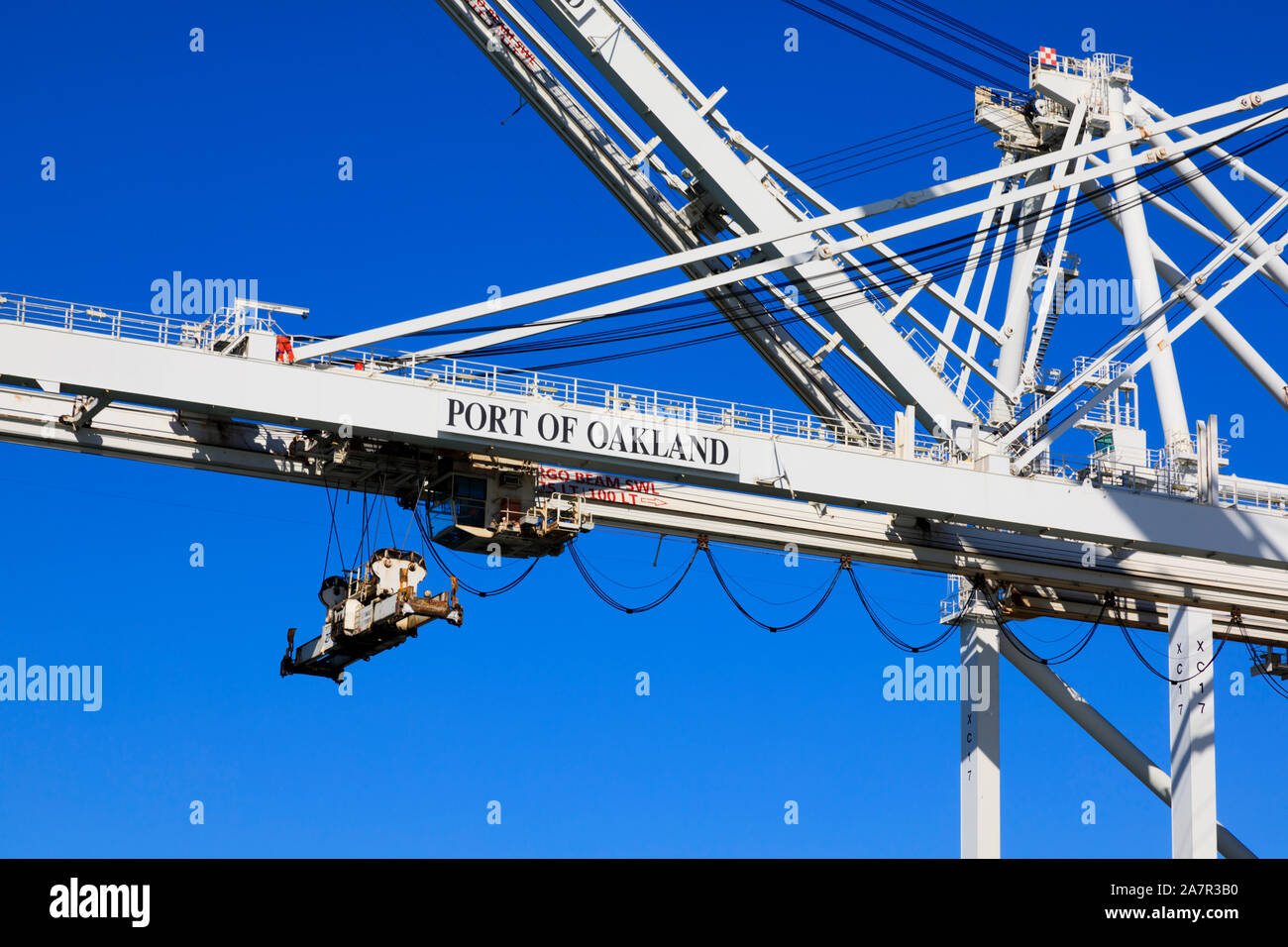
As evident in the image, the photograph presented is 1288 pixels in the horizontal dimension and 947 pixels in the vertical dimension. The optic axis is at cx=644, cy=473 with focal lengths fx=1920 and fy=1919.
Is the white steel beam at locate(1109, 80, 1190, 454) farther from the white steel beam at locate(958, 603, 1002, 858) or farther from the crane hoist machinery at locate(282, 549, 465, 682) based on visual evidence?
the crane hoist machinery at locate(282, 549, 465, 682)

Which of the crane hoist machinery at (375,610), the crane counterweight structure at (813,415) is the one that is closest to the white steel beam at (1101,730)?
the crane counterweight structure at (813,415)

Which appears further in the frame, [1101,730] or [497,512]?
[1101,730]

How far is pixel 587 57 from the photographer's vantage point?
41531 mm

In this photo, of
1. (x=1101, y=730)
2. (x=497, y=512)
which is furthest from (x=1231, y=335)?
(x=497, y=512)

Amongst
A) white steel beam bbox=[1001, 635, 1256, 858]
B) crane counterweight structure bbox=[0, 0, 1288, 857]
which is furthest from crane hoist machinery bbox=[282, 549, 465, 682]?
white steel beam bbox=[1001, 635, 1256, 858]

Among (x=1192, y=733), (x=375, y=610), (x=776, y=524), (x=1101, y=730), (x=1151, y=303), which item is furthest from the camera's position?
(x=1101, y=730)

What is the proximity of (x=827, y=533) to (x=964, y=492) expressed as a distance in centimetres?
390

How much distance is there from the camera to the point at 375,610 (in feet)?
120

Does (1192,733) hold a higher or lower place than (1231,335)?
lower

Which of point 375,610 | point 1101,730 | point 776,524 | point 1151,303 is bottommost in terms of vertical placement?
point 1101,730

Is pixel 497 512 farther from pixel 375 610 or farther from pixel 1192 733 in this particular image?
pixel 1192 733

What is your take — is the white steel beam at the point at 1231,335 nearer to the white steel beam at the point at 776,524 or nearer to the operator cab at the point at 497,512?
the white steel beam at the point at 776,524
